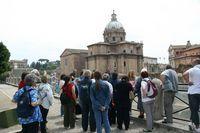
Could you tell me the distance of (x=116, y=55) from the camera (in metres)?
94.5

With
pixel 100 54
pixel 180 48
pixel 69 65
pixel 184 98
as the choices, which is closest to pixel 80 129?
pixel 184 98

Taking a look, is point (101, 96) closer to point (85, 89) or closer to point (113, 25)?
point (85, 89)

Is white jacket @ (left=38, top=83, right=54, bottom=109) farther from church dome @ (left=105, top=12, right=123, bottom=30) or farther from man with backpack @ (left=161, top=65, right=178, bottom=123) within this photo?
church dome @ (left=105, top=12, right=123, bottom=30)

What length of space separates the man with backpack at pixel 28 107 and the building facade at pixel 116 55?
84.9 m

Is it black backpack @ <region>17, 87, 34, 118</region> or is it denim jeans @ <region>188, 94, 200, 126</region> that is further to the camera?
denim jeans @ <region>188, 94, 200, 126</region>

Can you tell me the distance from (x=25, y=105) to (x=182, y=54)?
4566 inches

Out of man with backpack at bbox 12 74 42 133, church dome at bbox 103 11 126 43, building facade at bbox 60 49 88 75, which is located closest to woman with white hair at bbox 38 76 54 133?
man with backpack at bbox 12 74 42 133

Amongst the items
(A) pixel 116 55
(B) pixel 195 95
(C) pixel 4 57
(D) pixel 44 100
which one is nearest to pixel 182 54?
(A) pixel 116 55

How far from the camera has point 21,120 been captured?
21.6 feet

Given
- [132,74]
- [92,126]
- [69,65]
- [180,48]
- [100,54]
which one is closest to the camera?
[92,126]

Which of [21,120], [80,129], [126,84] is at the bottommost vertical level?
[80,129]

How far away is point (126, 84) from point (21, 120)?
3.94 meters

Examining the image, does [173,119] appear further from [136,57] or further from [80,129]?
[136,57]

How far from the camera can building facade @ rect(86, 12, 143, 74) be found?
308ft
